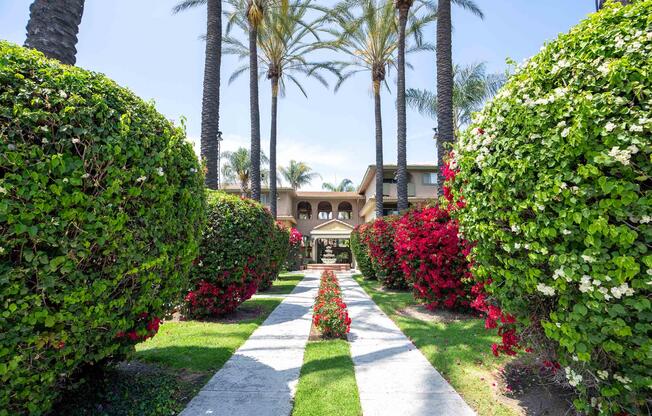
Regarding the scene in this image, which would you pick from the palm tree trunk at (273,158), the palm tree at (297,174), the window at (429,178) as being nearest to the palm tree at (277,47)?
the palm tree trunk at (273,158)

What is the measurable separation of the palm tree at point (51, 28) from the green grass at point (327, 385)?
226 inches

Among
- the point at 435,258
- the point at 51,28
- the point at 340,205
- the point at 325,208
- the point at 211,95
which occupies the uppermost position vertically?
the point at 211,95

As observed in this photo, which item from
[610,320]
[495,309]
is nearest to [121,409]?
[495,309]

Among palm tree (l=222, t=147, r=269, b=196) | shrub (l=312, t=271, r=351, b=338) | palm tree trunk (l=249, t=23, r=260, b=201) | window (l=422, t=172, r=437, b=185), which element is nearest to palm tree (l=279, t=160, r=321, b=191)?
palm tree (l=222, t=147, r=269, b=196)

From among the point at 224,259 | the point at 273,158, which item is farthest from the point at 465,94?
the point at 224,259

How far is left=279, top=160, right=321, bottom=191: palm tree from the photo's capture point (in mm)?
53188

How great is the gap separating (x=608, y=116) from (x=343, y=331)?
5.50 meters

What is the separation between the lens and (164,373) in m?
4.65

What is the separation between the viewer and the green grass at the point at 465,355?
3.99 meters

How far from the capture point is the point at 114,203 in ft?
9.96

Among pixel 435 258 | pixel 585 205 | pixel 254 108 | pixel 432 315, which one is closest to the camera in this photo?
pixel 585 205

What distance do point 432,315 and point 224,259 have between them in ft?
16.3

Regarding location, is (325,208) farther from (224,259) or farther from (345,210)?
(224,259)

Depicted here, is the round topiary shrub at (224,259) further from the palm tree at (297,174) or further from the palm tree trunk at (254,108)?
the palm tree at (297,174)
